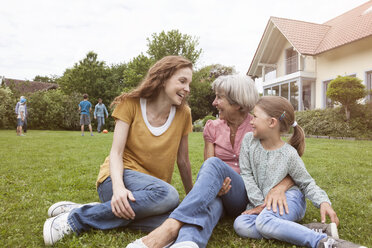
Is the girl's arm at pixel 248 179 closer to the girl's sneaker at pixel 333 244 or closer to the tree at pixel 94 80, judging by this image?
the girl's sneaker at pixel 333 244

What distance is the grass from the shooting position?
6.96 feet

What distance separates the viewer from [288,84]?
19.3m

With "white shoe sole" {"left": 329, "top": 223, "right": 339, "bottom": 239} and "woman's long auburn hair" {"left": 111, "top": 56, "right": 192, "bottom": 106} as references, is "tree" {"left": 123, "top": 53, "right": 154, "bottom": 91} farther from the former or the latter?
"white shoe sole" {"left": 329, "top": 223, "right": 339, "bottom": 239}

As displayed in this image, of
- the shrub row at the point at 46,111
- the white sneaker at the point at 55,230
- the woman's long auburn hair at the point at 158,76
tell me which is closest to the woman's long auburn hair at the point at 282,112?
the woman's long auburn hair at the point at 158,76

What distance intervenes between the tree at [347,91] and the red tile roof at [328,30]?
3.58 m

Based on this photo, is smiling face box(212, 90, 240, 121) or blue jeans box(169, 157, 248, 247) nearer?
blue jeans box(169, 157, 248, 247)

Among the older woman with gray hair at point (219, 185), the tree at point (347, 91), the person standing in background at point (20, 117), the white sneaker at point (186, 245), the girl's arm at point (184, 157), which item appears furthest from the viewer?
the person standing in background at point (20, 117)

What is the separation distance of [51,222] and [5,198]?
1.53 meters

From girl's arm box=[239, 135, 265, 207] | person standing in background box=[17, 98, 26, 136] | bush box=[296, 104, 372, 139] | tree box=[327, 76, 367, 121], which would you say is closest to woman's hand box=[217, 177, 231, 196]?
girl's arm box=[239, 135, 265, 207]

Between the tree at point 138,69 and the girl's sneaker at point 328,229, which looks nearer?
the girl's sneaker at point 328,229

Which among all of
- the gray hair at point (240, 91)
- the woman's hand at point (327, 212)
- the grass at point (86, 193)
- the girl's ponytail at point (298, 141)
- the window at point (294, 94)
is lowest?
the grass at point (86, 193)

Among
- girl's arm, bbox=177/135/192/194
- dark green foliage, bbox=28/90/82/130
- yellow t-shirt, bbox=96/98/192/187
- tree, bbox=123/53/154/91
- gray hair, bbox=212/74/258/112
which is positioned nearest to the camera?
yellow t-shirt, bbox=96/98/192/187

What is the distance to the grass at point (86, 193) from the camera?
212 centimetres

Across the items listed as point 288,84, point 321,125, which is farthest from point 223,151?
point 288,84
